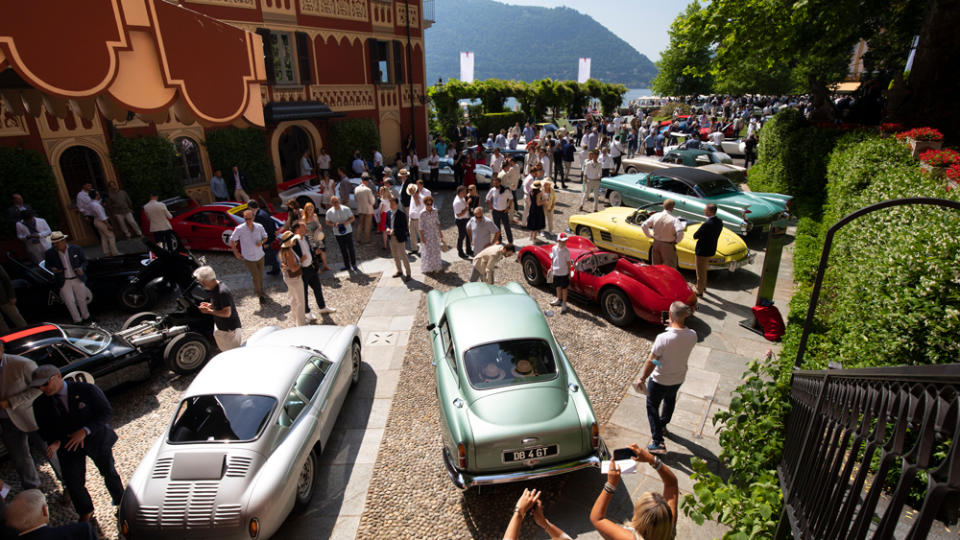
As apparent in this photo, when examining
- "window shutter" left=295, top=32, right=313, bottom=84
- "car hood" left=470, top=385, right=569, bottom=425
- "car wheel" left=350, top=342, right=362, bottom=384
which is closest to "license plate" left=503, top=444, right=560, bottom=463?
"car hood" left=470, top=385, right=569, bottom=425

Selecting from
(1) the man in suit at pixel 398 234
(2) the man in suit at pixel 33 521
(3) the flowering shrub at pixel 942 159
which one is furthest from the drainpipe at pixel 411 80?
(2) the man in suit at pixel 33 521

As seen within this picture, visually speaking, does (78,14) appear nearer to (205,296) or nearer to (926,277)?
(205,296)

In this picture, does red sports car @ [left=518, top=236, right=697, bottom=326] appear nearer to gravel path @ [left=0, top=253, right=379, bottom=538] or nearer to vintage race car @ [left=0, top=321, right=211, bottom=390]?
gravel path @ [left=0, top=253, right=379, bottom=538]

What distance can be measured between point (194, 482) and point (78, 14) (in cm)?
370

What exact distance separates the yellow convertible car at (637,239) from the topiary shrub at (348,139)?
11701mm

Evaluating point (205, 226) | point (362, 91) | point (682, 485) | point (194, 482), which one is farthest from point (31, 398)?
point (362, 91)

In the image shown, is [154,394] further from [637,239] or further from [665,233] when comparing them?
[637,239]

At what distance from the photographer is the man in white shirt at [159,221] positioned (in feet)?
37.6

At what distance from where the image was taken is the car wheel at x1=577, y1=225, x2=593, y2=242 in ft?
38.4

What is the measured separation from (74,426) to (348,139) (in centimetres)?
1689

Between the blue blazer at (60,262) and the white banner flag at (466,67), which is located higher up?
the white banner flag at (466,67)

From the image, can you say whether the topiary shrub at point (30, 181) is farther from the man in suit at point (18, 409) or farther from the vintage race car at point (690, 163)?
the vintage race car at point (690, 163)

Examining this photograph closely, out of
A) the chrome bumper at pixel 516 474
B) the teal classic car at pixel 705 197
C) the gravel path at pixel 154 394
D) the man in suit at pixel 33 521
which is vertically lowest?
the gravel path at pixel 154 394

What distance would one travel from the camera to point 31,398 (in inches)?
199
